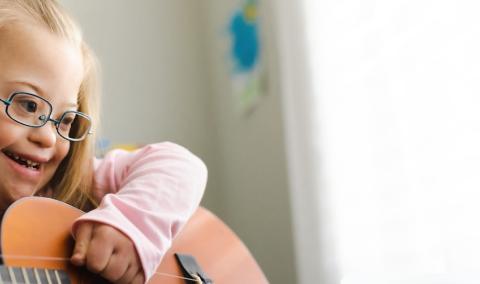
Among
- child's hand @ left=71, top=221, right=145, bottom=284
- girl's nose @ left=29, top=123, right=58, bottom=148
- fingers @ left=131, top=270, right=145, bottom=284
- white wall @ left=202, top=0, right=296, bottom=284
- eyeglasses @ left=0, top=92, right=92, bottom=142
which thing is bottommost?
white wall @ left=202, top=0, right=296, bottom=284

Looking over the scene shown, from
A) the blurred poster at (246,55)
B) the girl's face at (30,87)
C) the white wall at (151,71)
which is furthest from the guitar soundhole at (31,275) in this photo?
the white wall at (151,71)

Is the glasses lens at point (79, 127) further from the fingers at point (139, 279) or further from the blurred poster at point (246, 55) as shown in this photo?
the blurred poster at point (246, 55)

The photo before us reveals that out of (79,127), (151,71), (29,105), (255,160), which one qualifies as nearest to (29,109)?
(29,105)

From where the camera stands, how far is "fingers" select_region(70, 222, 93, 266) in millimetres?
664

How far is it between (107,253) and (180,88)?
1685 mm

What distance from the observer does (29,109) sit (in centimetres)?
74

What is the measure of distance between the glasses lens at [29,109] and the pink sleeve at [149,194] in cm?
14

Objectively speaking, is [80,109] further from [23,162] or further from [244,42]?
[244,42]

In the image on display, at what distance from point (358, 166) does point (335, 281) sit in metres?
0.29

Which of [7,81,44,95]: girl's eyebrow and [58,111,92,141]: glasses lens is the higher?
[7,81,44,95]: girl's eyebrow

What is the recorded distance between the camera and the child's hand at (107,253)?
0.68 meters

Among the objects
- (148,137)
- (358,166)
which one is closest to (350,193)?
(358,166)

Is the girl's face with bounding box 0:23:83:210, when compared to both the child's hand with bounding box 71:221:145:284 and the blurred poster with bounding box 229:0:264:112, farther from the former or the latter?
the blurred poster with bounding box 229:0:264:112

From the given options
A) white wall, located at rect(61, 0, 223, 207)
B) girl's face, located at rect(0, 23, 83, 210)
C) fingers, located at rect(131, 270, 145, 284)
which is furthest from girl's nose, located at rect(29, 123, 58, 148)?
white wall, located at rect(61, 0, 223, 207)
